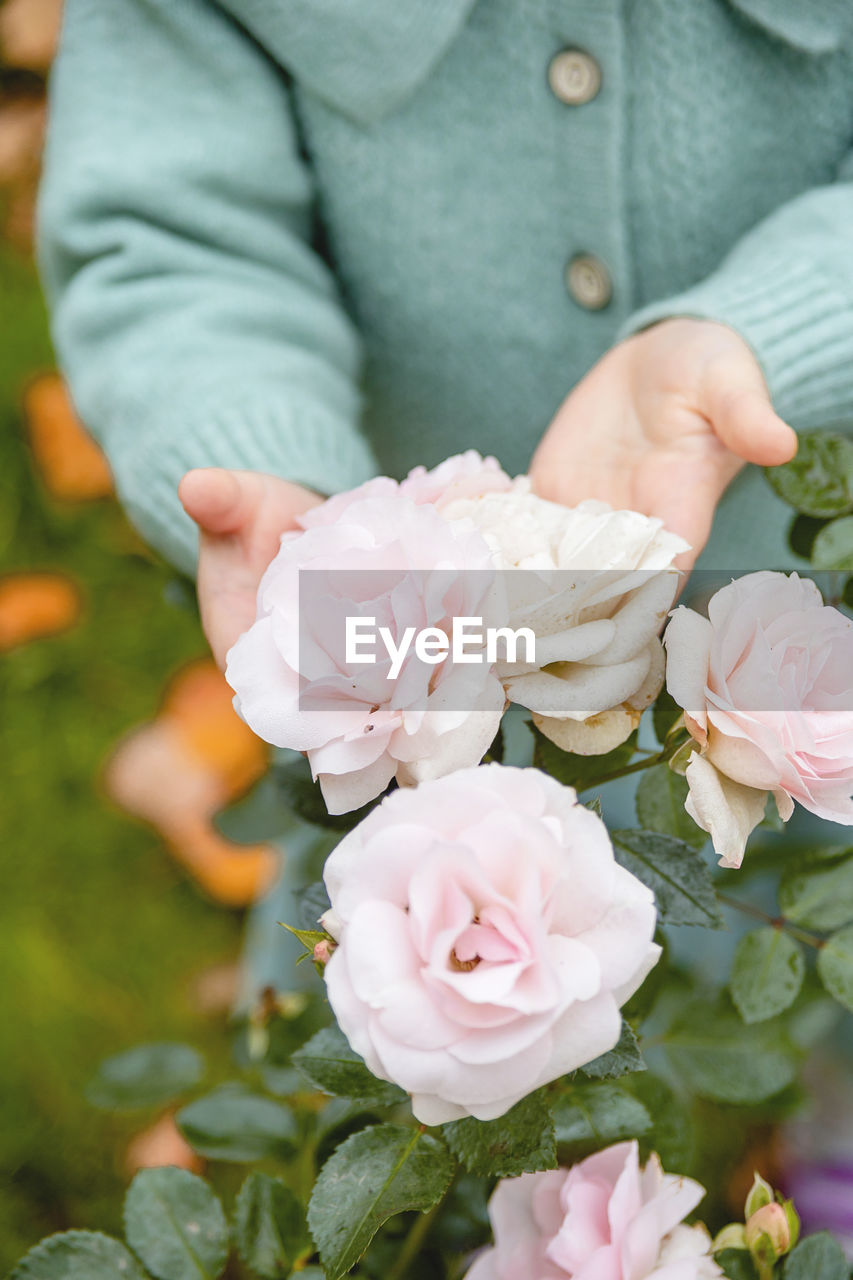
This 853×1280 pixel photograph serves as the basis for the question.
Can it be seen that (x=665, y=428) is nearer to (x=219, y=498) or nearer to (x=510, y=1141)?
(x=219, y=498)

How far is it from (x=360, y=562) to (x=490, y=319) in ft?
1.86

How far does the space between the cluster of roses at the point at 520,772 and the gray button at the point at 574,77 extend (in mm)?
458

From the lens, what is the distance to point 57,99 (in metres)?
0.87

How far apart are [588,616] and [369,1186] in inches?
8.9

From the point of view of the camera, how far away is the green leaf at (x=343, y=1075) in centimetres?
40

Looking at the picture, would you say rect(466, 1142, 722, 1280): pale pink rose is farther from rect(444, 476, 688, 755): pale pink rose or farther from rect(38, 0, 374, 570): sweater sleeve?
rect(38, 0, 374, 570): sweater sleeve

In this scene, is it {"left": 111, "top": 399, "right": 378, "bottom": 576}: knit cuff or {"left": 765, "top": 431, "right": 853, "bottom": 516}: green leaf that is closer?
{"left": 765, "top": 431, "right": 853, "bottom": 516}: green leaf

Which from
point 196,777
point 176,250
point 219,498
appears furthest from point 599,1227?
point 196,777

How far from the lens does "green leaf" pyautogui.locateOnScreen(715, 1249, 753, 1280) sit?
0.41m

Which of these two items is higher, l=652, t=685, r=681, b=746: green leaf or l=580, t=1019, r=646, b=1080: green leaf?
l=652, t=685, r=681, b=746: green leaf

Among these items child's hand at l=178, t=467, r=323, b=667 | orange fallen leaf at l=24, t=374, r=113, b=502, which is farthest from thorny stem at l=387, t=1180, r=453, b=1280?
orange fallen leaf at l=24, t=374, r=113, b=502

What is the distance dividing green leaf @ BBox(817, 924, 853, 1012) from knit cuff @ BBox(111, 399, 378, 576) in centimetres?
44

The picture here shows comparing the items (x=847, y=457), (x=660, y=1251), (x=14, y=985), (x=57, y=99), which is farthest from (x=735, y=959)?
(x=14, y=985)

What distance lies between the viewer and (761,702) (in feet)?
1.17
